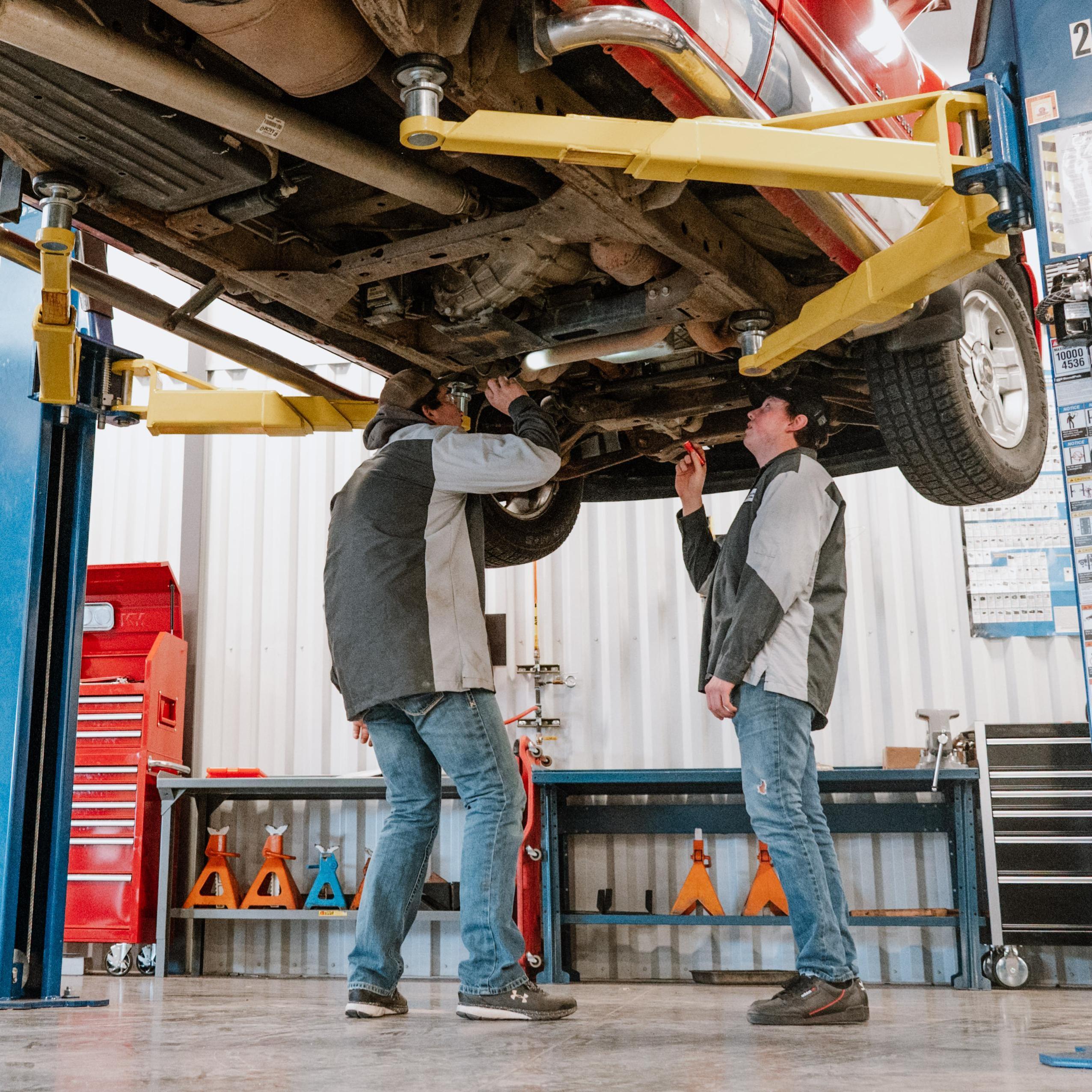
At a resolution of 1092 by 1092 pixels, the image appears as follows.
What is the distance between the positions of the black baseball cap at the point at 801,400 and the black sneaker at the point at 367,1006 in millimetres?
1715

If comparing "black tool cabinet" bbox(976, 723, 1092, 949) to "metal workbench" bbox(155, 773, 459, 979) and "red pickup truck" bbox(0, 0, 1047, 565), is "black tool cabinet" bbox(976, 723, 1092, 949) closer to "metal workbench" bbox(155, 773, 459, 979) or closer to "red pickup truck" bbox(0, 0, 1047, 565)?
"red pickup truck" bbox(0, 0, 1047, 565)

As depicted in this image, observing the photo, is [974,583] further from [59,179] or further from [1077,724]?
[59,179]

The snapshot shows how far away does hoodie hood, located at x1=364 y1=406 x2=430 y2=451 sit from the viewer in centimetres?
280

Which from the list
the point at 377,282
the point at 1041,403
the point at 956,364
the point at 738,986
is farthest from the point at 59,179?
the point at 738,986

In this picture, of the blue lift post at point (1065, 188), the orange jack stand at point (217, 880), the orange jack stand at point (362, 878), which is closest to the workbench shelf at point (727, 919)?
the orange jack stand at point (362, 878)

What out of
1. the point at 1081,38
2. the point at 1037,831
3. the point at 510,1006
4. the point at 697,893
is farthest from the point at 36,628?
the point at 1037,831

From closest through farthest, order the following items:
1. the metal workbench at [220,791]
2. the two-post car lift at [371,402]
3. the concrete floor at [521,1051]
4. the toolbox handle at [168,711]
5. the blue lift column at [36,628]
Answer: the concrete floor at [521,1051] → the two-post car lift at [371,402] → the blue lift column at [36,628] → the metal workbench at [220,791] → the toolbox handle at [168,711]

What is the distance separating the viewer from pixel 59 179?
224 cm

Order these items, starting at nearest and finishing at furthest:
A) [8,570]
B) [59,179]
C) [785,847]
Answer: [59,179]
[785,847]
[8,570]

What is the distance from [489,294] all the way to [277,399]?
816mm

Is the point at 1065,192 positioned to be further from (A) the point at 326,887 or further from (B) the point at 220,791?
(B) the point at 220,791

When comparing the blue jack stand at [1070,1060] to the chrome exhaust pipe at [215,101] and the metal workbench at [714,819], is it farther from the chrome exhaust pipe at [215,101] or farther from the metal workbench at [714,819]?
the metal workbench at [714,819]

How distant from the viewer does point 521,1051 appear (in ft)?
6.35

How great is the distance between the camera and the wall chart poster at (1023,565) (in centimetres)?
541
